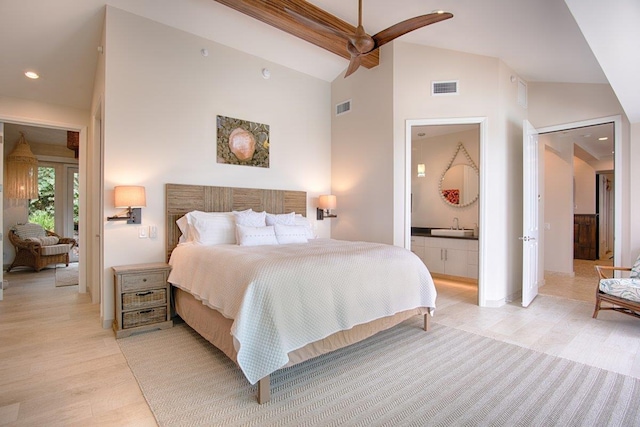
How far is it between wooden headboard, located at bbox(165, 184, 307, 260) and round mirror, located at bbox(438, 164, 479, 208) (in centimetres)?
309

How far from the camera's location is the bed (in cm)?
204

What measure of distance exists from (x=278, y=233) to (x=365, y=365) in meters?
1.85

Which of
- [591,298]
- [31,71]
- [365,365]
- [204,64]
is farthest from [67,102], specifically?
[591,298]

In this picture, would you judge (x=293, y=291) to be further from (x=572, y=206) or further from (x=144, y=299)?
(x=572, y=206)

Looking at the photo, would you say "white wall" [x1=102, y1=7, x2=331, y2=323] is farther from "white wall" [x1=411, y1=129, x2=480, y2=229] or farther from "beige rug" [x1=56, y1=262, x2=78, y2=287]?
"white wall" [x1=411, y1=129, x2=480, y2=229]

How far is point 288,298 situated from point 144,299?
2.00 m

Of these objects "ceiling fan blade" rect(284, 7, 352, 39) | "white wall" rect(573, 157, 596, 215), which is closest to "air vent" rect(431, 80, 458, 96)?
"ceiling fan blade" rect(284, 7, 352, 39)

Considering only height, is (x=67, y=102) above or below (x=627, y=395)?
above

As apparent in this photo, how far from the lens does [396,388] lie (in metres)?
2.22

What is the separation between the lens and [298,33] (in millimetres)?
4027

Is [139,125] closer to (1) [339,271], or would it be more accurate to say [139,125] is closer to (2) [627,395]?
(1) [339,271]

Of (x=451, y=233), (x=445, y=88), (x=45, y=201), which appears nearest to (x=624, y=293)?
(x=451, y=233)

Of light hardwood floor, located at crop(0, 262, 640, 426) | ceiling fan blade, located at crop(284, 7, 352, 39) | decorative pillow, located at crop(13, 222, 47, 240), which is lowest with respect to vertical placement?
light hardwood floor, located at crop(0, 262, 640, 426)

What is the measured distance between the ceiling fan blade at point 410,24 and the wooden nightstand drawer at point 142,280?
10.7 feet
